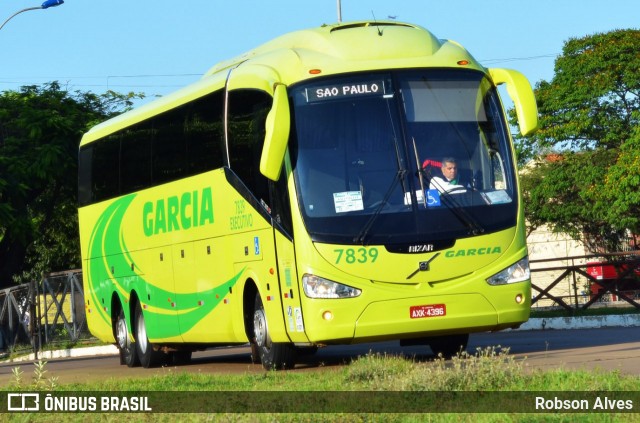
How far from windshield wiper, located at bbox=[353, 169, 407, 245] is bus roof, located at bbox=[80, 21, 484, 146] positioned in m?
1.46

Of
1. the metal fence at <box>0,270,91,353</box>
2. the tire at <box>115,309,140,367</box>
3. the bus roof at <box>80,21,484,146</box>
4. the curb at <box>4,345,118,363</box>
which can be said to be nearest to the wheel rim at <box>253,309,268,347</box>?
the bus roof at <box>80,21,484,146</box>

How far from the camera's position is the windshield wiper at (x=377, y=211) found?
15.1 metres

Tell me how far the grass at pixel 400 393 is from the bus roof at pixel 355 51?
12.7ft

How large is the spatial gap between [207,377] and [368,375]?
3.16 meters

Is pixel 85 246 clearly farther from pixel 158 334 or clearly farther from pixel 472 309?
pixel 472 309

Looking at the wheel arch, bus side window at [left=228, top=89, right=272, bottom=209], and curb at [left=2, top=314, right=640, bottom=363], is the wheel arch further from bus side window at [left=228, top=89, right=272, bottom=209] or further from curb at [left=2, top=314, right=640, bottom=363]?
curb at [left=2, top=314, right=640, bottom=363]

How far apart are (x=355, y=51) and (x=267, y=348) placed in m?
3.92

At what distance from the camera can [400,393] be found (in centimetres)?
1097

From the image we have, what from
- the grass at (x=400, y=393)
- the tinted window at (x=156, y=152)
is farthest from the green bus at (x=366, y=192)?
the grass at (x=400, y=393)

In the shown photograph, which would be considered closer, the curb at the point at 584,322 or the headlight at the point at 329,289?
the headlight at the point at 329,289

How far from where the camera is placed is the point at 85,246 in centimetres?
2481

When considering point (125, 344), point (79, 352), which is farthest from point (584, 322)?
point (79, 352)

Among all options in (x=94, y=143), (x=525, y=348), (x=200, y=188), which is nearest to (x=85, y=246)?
(x=94, y=143)

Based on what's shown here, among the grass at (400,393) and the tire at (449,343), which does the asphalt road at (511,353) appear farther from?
the grass at (400,393)
